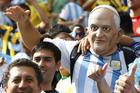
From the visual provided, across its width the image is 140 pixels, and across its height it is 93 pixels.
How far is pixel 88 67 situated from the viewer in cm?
586

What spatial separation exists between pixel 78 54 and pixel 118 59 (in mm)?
384

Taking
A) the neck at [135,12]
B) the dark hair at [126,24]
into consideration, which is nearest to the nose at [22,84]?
the dark hair at [126,24]

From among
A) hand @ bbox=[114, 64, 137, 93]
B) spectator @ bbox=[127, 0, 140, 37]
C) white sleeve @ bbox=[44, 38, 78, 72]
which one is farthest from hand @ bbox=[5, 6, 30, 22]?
spectator @ bbox=[127, 0, 140, 37]

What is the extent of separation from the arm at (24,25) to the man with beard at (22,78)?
86cm

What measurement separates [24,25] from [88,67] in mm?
837

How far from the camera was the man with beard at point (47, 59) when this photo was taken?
6.11 m

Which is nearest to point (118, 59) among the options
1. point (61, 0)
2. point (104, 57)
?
point (104, 57)

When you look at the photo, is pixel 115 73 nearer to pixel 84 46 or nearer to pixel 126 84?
pixel 84 46

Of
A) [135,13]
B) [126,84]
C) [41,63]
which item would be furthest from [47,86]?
[135,13]

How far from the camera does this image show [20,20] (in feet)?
20.4

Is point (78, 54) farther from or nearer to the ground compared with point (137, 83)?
farther from the ground

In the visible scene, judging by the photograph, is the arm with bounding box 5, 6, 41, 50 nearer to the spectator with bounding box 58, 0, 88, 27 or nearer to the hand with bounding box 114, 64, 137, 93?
the hand with bounding box 114, 64, 137, 93

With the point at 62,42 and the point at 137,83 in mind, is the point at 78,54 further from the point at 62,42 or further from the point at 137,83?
the point at 137,83

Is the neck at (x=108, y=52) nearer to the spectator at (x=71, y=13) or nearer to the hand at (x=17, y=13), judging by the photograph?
the hand at (x=17, y=13)
